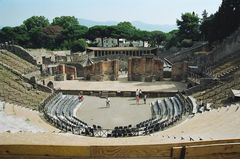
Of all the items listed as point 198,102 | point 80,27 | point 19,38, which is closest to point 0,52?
point 198,102

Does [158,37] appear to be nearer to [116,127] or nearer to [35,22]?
[35,22]

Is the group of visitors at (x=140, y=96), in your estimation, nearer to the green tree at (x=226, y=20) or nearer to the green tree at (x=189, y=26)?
the green tree at (x=226, y=20)

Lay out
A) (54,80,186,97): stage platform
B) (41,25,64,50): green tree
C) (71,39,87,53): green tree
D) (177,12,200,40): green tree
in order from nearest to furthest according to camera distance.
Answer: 1. (54,80,186,97): stage platform
2. (177,12,200,40): green tree
3. (71,39,87,53): green tree
4. (41,25,64,50): green tree

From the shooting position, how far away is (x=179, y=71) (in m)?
42.6

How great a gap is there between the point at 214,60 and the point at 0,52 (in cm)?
3076

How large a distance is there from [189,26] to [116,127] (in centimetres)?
4648

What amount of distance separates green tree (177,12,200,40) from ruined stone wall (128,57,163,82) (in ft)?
73.2

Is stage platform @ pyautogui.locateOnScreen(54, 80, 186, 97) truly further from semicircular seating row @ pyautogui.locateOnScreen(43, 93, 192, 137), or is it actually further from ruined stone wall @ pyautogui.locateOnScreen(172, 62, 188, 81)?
semicircular seating row @ pyautogui.locateOnScreen(43, 93, 192, 137)

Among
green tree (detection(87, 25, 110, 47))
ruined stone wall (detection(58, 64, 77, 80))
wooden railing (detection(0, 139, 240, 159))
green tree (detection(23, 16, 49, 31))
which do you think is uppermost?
green tree (detection(23, 16, 49, 31))

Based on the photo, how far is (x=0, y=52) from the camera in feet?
136

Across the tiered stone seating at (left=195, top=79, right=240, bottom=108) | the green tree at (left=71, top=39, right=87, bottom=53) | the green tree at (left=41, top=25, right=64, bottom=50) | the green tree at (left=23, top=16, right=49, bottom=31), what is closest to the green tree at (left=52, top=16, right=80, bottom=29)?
the green tree at (left=23, top=16, right=49, bottom=31)

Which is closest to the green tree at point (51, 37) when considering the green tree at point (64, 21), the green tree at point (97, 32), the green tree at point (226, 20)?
the green tree at point (97, 32)

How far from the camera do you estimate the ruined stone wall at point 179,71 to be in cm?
4222

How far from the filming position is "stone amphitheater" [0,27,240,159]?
515 cm
